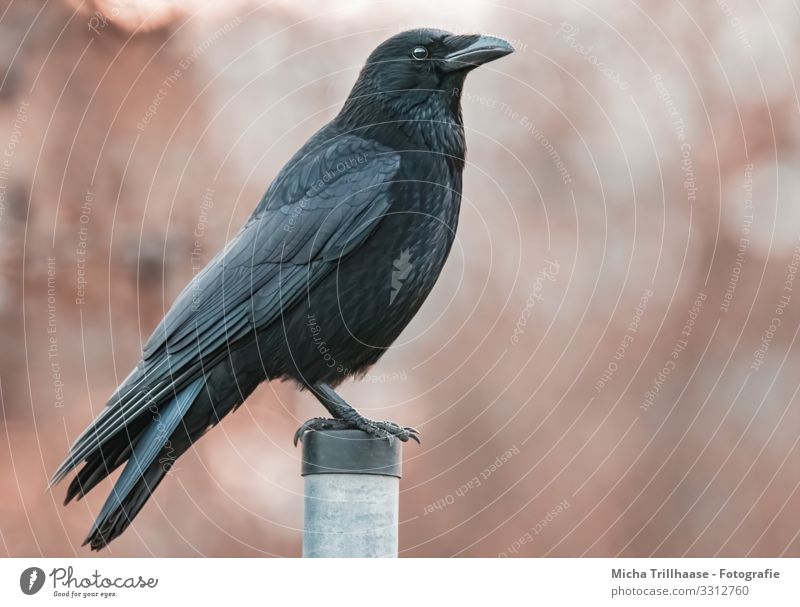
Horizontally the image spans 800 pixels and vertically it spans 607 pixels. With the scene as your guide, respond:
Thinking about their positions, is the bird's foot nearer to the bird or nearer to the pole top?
the bird

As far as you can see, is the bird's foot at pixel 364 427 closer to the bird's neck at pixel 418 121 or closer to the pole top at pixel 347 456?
the pole top at pixel 347 456

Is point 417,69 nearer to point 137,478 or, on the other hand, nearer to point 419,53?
point 419,53

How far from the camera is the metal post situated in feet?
15.7

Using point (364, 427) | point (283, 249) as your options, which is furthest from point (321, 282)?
point (364, 427)

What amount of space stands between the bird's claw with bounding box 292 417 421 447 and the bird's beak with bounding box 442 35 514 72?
6.66 ft

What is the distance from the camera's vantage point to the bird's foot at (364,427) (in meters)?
5.22

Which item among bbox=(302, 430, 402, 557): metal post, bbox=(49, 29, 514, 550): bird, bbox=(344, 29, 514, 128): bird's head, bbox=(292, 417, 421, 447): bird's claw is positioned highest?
bbox=(344, 29, 514, 128): bird's head

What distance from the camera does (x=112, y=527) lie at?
5.04m

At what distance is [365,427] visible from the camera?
5.29m

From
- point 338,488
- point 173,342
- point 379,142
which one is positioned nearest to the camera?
point 338,488

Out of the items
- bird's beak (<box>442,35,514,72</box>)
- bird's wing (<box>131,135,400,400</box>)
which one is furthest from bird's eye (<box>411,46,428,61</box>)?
bird's wing (<box>131,135,400,400</box>)
